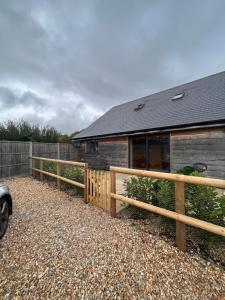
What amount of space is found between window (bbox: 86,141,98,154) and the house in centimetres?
43

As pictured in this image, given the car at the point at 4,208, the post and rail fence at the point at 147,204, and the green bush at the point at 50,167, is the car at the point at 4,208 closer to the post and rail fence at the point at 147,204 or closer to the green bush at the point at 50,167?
the post and rail fence at the point at 147,204

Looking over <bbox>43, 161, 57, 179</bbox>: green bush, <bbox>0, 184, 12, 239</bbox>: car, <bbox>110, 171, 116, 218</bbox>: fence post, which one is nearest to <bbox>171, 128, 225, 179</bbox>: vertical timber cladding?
<bbox>110, 171, 116, 218</bbox>: fence post

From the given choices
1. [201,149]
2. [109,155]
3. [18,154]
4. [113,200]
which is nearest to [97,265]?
[113,200]

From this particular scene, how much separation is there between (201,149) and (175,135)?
1357mm

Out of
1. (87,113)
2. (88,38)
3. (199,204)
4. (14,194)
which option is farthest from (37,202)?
(87,113)

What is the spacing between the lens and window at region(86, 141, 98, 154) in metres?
12.8

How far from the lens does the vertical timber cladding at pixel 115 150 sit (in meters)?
10.2

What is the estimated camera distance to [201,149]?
708cm

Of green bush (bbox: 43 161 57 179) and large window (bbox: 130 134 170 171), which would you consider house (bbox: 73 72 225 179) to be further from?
green bush (bbox: 43 161 57 179)

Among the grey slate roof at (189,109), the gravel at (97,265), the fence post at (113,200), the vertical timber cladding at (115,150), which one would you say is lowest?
the gravel at (97,265)

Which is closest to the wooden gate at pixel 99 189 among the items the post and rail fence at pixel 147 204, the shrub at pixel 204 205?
the post and rail fence at pixel 147 204

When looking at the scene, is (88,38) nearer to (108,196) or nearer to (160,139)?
(160,139)

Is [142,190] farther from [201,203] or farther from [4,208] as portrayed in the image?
[4,208]

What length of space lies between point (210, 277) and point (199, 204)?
0.97 m
